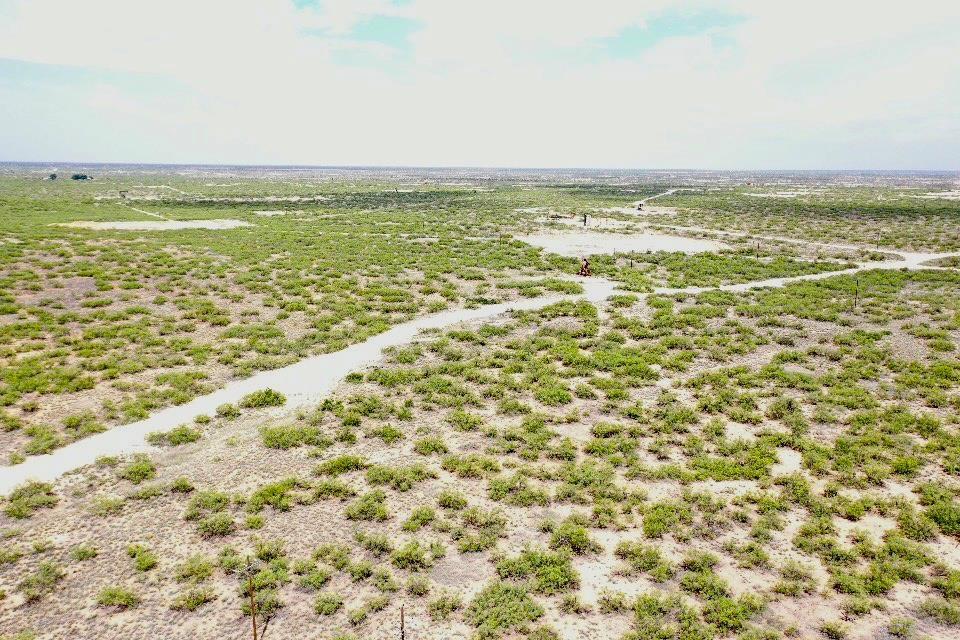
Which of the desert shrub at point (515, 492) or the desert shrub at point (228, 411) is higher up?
the desert shrub at point (228, 411)

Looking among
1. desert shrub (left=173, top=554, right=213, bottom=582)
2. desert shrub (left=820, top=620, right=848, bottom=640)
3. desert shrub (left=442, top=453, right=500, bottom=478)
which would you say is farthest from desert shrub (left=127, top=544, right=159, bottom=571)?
desert shrub (left=820, top=620, right=848, bottom=640)

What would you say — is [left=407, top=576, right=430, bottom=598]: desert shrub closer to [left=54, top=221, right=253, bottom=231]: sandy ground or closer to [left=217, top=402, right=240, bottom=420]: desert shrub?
[left=217, top=402, right=240, bottom=420]: desert shrub

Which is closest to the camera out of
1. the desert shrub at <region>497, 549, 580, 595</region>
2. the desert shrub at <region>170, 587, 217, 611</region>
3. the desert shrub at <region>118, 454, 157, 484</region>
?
the desert shrub at <region>170, 587, 217, 611</region>

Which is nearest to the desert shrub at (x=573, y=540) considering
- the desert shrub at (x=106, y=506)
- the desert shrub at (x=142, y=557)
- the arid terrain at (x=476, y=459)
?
the arid terrain at (x=476, y=459)

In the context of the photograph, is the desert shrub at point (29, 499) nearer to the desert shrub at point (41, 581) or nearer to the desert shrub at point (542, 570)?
the desert shrub at point (41, 581)

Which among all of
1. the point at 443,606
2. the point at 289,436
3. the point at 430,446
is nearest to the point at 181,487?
the point at 289,436

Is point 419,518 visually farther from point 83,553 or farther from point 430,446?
point 83,553
